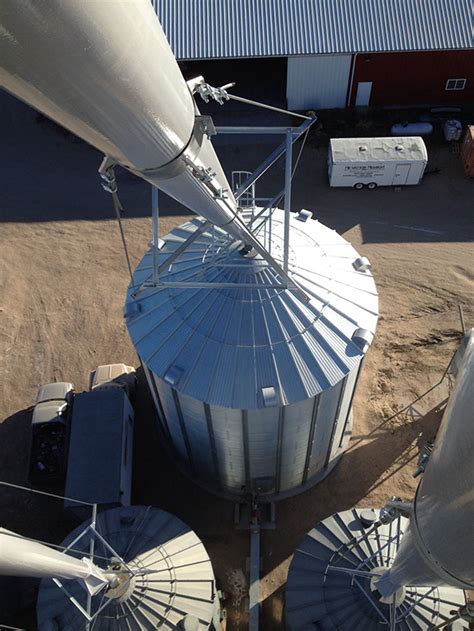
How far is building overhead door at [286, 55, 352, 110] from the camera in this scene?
39.1 m

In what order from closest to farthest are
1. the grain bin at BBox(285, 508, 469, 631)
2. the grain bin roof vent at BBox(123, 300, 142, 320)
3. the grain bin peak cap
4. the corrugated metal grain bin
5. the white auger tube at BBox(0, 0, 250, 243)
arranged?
the white auger tube at BBox(0, 0, 250, 243)
the grain bin at BBox(285, 508, 469, 631)
the grain bin peak cap
the grain bin roof vent at BBox(123, 300, 142, 320)
the corrugated metal grain bin

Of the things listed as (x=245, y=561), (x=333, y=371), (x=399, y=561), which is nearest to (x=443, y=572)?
(x=399, y=561)

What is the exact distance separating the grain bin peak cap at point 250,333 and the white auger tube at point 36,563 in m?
6.10

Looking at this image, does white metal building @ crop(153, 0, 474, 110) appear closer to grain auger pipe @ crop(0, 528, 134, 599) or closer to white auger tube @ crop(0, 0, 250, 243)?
white auger tube @ crop(0, 0, 250, 243)

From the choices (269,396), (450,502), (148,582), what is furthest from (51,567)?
(450,502)

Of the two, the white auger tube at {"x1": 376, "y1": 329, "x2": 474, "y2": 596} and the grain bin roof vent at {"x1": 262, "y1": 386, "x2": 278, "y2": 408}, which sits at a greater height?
the grain bin roof vent at {"x1": 262, "y1": 386, "x2": 278, "y2": 408}

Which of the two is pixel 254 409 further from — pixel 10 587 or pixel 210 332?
pixel 10 587

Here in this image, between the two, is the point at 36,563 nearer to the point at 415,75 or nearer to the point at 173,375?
the point at 173,375

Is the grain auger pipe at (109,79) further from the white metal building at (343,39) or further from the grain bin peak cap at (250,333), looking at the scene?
the white metal building at (343,39)

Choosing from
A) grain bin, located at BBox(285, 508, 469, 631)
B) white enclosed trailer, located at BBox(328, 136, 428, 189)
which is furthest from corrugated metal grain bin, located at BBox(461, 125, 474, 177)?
grain bin, located at BBox(285, 508, 469, 631)

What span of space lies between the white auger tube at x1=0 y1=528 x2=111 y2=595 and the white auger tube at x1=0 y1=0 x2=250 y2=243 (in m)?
7.77

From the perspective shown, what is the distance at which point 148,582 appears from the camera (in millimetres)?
17031

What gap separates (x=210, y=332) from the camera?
1769cm

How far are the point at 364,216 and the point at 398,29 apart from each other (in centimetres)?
1474
